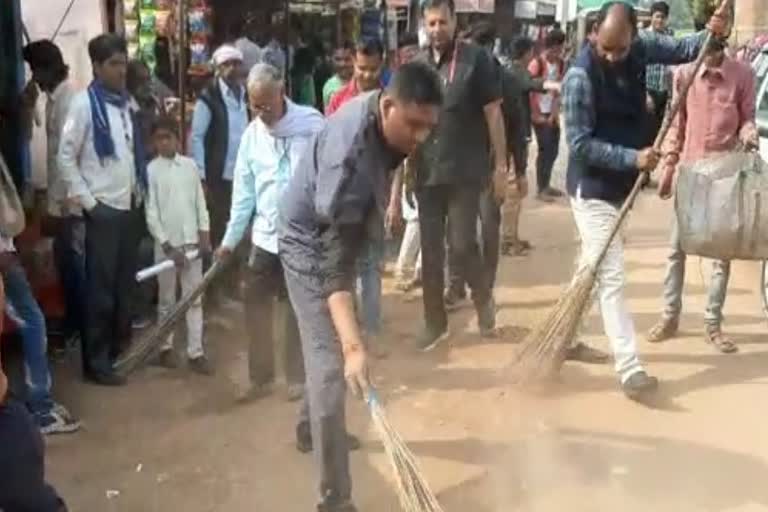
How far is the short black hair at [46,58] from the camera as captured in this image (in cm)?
733

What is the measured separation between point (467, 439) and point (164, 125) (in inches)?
101

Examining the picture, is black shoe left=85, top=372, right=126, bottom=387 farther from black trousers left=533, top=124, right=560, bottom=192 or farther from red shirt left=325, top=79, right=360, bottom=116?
black trousers left=533, top=124, right=560, bottom=192

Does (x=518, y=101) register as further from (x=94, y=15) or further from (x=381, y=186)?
(x=381, y=186)

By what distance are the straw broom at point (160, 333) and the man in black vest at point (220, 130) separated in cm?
134

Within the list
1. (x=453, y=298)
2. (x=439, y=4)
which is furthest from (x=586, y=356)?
(x=439, y=4)

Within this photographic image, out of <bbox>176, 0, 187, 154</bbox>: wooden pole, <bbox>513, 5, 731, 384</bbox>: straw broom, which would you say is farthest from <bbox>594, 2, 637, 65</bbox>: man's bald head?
<bbox>176, 0, 187, 154</bbox>: wooden pole

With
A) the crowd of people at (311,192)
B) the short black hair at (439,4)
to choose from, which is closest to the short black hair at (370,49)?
the crowd of people at (311,192)

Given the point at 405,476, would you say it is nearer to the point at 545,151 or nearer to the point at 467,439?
the point at 467,439

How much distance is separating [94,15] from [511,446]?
4327 mm

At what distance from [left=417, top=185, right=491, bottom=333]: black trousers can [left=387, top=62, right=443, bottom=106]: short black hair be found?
2783 mm

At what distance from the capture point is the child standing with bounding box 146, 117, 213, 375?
695 centimetres

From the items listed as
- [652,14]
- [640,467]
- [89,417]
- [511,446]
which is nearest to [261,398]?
[89,417]

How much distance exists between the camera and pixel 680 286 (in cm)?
750

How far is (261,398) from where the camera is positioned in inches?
255
